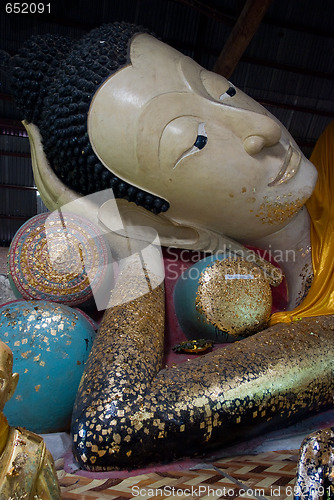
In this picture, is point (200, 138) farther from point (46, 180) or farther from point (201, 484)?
point (201, 484)

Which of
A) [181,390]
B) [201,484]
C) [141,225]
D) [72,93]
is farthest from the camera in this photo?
[141,225]

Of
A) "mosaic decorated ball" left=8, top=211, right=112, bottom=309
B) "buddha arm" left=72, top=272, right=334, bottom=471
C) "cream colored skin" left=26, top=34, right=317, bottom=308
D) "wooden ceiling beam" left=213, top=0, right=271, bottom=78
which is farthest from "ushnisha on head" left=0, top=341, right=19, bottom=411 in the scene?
"wooden ceiling beam" left=213, top=0, right=271, bottom=78

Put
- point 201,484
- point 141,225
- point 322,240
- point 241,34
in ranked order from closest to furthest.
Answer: point 201,484, point 141,225, point 322,240, point 241,34

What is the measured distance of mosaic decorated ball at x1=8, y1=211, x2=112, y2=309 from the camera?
188 centimetres

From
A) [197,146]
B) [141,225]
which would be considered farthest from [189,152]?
[141,225]

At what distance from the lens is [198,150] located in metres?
1.90

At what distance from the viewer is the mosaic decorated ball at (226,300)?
188 cm

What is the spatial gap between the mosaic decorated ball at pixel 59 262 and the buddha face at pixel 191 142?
12.4 inches

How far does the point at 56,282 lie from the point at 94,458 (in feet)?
2.42

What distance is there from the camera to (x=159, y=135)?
1867 millimetres

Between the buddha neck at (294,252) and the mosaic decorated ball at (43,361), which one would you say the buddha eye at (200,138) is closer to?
the buddha neck at (294,252)

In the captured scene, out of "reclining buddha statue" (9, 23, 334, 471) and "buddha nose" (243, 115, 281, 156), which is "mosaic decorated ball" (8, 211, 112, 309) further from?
"buddha nose" (243, 115, 281, 156)

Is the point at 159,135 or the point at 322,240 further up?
the point at 159,135

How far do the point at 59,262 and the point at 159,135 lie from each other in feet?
2.07
